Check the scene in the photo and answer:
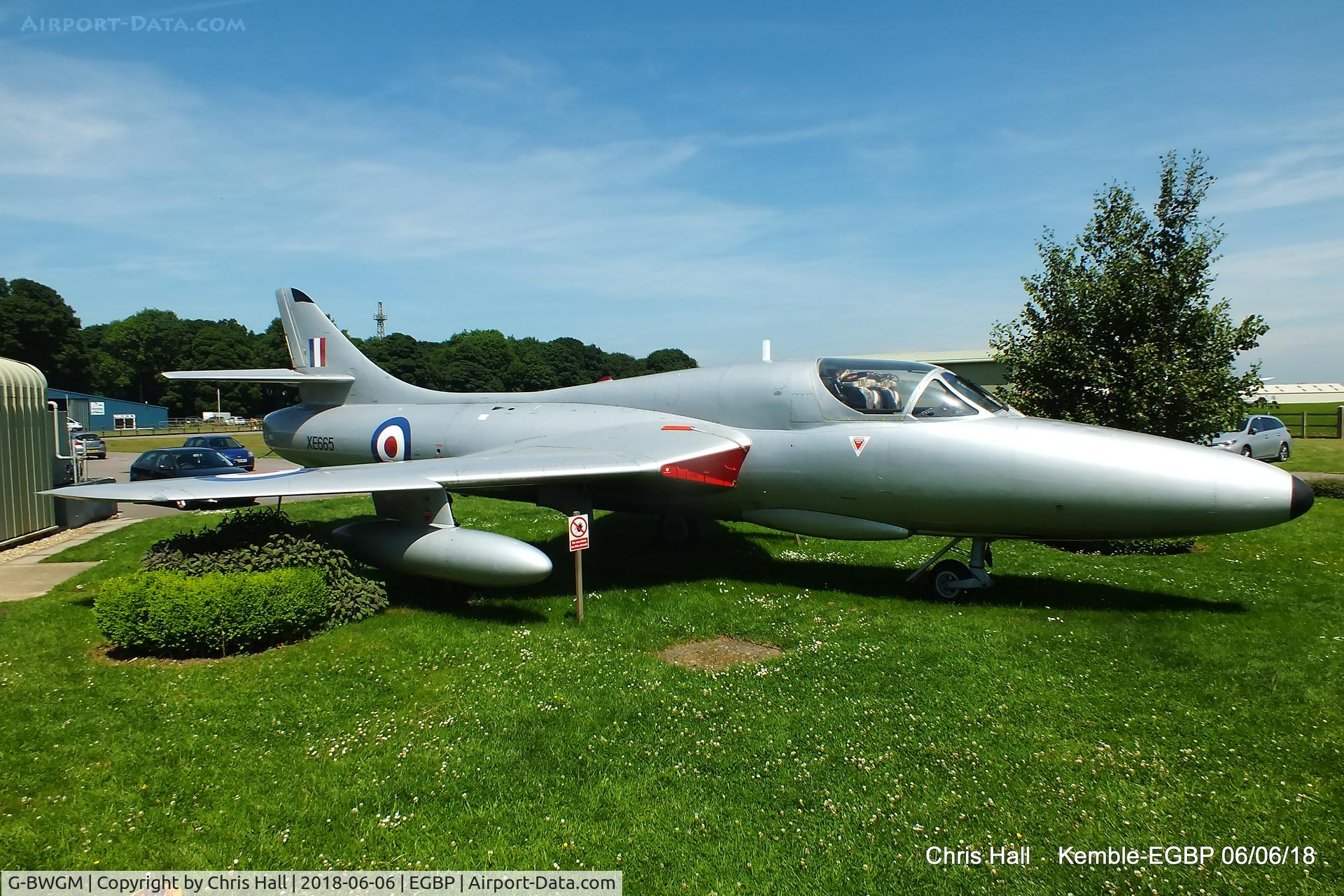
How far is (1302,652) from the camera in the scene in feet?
21.2

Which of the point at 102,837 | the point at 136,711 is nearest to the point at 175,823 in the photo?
the point at 102,837

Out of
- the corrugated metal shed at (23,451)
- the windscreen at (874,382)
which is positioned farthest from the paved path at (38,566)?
the windscreen at (874,382)

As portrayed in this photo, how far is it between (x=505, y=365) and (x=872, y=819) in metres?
103

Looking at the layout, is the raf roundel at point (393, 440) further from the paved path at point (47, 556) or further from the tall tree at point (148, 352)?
the tall tree at point (148, 352)

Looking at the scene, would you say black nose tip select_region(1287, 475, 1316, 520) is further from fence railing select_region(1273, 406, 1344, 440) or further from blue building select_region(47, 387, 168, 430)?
blue building select_region(47, 387, 168, 430)

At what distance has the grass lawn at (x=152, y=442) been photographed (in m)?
44.4

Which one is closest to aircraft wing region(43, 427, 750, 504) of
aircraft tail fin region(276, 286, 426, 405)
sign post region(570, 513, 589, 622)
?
sign post region(570, 513, 589, 622)

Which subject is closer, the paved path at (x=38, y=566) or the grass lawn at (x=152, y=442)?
the paved path at (x=38, y=566)

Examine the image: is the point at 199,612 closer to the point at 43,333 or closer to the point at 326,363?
the point at 326,363

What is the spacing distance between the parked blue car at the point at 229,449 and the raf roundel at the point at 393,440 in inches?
393

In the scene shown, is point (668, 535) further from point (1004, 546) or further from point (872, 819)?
point (872, 819)

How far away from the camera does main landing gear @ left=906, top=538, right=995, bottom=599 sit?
857 cm

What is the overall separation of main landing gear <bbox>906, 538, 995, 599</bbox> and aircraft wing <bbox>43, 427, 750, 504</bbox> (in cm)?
280

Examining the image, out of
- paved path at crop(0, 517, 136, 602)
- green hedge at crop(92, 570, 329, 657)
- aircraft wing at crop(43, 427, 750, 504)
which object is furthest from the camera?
paved path at crop(0, 517, 136, 602)
